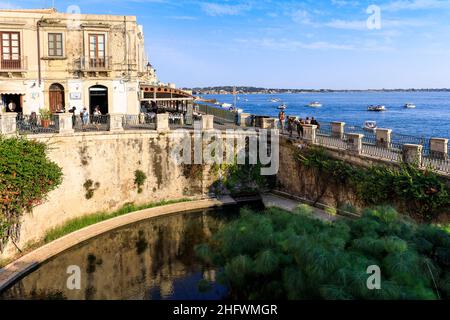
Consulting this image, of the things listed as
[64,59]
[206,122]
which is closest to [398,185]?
[206,122]

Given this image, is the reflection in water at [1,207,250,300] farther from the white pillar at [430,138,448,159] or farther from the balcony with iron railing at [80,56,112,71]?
the balcony with iron railing at [80,56,112,71]

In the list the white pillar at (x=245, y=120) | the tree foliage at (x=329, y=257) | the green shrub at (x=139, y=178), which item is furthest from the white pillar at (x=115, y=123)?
the tree foliage at (x=329, y=257)

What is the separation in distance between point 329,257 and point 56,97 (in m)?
23.8

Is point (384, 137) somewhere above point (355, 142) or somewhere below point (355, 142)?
above

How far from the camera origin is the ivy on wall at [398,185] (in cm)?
1688

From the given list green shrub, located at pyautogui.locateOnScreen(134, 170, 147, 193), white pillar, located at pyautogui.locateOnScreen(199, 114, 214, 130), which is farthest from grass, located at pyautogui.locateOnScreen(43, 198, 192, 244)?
white pillar, located at pyautogui.locateOnScreen(199, 114, 214, 130)

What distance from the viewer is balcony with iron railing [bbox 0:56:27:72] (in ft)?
84.7

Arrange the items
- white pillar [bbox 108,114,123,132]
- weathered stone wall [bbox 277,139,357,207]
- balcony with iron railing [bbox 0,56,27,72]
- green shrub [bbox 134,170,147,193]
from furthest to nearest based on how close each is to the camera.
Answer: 1. balcony with iron railing [bbox 0,56,27,72]
2. green shrub [bbox 134,170,147,193]
3. white pillar [bbox 108,114,123,132]
4. weathered stone wall [bbox 277,139,357,207]

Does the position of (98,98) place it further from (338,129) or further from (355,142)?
(355,142)

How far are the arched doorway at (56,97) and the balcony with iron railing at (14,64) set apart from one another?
2082 millimetres

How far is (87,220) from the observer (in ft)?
71.6

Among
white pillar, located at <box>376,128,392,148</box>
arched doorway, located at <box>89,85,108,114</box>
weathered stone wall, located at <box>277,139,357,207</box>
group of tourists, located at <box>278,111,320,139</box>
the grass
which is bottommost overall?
the grass

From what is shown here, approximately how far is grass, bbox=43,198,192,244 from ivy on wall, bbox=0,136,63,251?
74.9 inches
